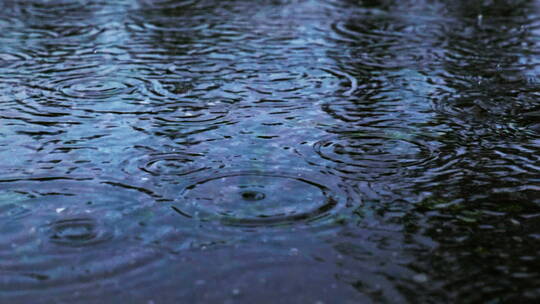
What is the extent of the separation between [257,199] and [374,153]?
2.53m

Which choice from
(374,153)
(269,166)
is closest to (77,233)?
(269,166)

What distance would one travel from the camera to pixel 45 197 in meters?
9.19

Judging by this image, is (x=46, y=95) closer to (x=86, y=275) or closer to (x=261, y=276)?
(x=86, y=275)

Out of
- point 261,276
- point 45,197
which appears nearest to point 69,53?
point 45,197

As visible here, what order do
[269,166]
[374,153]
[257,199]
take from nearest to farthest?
[257,199]
[269,166]
[374,153]

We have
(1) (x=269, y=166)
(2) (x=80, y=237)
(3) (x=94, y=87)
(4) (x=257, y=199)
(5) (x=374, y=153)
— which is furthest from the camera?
(3) (x=94, y=87)

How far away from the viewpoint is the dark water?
23.9ft

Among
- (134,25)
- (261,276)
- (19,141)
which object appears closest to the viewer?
(261,276)

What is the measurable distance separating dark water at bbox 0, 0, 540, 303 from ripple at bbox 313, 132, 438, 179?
43mm

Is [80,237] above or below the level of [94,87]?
below

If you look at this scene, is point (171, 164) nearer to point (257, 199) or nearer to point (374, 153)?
point (257, 199)

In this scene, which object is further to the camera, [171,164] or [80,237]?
[171,164]

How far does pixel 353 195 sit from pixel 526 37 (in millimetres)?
11734

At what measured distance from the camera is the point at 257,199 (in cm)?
916
